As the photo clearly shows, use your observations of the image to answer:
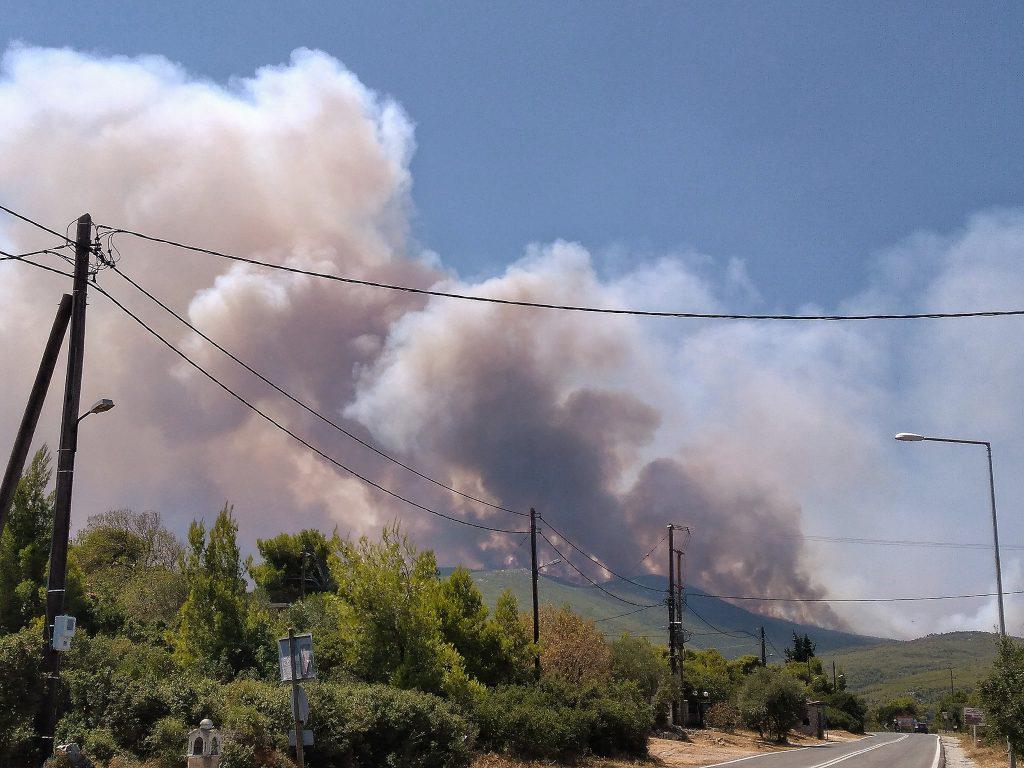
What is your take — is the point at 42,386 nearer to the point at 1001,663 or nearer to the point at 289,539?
the point at 1001,663

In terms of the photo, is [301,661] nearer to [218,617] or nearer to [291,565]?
[218,617]

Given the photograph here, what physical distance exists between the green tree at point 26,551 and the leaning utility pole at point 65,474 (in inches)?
890

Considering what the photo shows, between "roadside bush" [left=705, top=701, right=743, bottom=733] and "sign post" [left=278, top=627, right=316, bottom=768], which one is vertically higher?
"sign post" [left=278, top=627, right=316, bottom=768]

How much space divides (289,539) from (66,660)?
62.8m

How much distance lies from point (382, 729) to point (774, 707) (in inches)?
2075

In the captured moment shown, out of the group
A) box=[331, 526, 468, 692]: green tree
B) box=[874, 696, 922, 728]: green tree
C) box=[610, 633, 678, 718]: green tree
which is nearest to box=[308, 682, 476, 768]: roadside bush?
box=[331, 526, 468, 692]: green tree

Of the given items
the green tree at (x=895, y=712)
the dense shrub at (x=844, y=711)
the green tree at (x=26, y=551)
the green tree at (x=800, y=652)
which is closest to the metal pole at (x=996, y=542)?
the green tree at (x=26, y=551)

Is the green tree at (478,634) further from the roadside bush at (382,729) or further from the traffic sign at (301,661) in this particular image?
the traffic sign at (301,661)

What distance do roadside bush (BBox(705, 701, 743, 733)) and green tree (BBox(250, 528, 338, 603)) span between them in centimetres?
3456

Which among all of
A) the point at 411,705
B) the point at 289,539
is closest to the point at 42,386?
the point at 411,705

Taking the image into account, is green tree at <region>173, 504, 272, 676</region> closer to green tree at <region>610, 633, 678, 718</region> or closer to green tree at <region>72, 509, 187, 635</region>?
green tree at <region>72, 509, 187, 635</region>

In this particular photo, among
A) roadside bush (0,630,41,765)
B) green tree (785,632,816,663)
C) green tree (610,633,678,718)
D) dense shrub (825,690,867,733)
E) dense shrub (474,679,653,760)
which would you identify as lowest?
dense shrub (825,690,867,733)

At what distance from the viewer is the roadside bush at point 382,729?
78.0 feet

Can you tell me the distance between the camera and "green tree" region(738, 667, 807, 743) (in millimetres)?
70188
